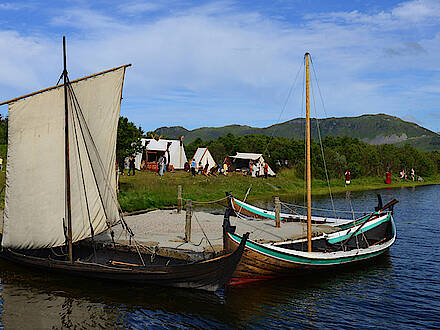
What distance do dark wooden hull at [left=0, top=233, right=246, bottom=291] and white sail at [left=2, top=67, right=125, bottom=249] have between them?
1.20 m

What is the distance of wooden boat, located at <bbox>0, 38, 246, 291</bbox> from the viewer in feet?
56.6

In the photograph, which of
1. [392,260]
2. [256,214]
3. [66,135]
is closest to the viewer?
[66,135]

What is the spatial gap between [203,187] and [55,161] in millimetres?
26516

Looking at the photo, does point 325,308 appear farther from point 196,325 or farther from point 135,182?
point 135,182

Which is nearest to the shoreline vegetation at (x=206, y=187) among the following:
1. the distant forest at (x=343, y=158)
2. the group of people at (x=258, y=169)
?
the group of people at (x=258, y=169)

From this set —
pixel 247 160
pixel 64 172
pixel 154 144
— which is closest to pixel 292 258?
pixel 64 172

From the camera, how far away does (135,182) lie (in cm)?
4031

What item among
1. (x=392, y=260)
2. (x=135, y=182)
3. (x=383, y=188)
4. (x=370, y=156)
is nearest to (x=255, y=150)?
(x=370, y=156)

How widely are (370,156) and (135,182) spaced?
168 feet

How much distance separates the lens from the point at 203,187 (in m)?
43.6

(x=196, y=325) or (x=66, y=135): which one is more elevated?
(x=66, y=135)

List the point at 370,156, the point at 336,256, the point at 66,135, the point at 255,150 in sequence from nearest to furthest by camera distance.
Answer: the point at 66,135, the point at 336,256, the point at 370,156, the point at 255,150

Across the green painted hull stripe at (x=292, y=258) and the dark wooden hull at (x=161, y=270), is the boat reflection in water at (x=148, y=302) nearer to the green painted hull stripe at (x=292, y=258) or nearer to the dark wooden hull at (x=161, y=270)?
the dark wooden hull at (x=161, y=270)

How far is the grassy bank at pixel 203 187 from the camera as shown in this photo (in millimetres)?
34375
